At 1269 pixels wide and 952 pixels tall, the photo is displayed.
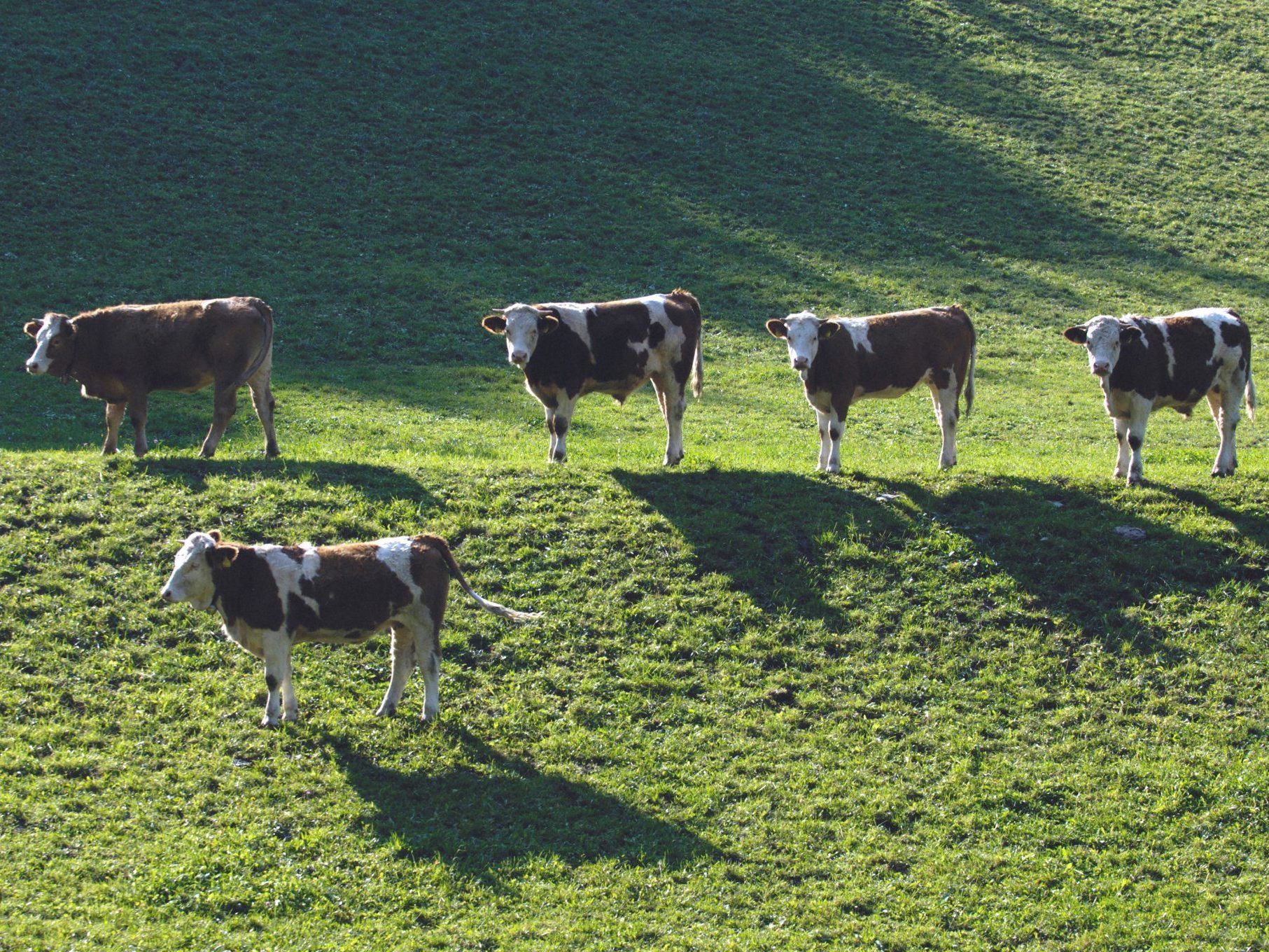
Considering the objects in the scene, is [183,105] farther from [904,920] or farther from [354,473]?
[904,920]

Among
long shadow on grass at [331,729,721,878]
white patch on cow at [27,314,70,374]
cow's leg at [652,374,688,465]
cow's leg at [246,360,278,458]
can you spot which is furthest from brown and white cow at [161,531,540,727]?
white patch on cow at [27,314,70,374]

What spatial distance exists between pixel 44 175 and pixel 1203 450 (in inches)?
1263

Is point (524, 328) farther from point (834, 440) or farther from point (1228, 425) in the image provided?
point (1228, 425)

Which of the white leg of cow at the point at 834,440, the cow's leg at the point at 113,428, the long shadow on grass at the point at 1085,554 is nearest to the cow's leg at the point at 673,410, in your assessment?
the white leg of cow at the point at 834,440

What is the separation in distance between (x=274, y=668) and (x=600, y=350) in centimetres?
826

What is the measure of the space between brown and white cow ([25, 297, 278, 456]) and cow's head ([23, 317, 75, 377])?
0.01m

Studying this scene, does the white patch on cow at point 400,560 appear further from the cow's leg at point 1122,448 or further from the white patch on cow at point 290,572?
the cow's leg at point 1122,448

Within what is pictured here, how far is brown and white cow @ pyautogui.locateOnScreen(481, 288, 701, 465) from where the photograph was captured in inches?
758

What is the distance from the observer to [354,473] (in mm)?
18188

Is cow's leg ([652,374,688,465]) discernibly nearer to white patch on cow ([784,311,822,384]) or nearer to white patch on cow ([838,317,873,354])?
white patch on cow ([784,311,822,384])

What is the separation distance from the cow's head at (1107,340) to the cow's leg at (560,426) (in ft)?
24.1

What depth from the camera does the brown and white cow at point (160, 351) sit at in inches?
747

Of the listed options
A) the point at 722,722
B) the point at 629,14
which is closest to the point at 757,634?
the point at 722,722

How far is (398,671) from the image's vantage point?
1351 centimetres
